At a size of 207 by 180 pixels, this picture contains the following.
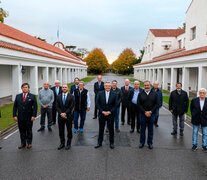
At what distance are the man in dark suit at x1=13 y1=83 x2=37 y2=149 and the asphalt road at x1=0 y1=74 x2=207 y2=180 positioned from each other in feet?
1.54

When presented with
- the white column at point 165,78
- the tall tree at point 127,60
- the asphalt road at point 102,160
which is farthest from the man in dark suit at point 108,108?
the tall tree at point 127,60

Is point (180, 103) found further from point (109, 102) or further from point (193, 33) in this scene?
point (193, 33)

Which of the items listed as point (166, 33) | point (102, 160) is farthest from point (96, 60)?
point (102, 160)

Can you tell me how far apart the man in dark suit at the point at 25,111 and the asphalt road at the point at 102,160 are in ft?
1.54

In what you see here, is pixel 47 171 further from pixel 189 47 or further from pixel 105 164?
pixel 189 47

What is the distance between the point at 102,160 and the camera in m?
4.75

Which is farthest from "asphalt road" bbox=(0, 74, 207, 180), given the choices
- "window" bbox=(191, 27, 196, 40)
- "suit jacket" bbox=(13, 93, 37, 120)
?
"window" bbox=(191, 27, 196, 40)

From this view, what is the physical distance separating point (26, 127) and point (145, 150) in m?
3.67

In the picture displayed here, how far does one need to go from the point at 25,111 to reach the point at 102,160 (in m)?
2.65

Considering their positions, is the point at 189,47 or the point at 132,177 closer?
the point at 132,177

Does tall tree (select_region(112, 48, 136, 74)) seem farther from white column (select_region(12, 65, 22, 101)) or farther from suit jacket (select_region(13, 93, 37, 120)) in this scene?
suit jacket (select_region(13, 93, 37, 120))

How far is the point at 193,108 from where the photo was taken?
5.49 metres

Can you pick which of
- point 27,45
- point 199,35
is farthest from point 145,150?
point 27,45

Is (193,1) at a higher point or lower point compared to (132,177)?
higher
